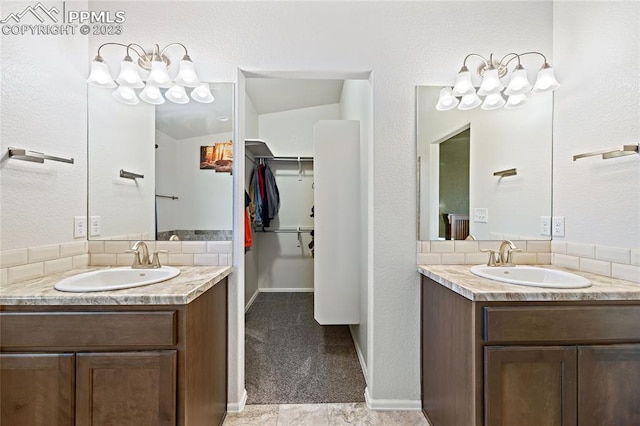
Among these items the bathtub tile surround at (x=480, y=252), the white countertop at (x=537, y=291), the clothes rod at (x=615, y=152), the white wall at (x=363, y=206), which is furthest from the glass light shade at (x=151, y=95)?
the clothes rod at (x=615, y=152)

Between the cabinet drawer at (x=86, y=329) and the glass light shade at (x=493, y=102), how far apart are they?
6.68ft

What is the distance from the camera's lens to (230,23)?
5.70 feet

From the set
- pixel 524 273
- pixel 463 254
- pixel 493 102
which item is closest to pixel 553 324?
pixel 524 273

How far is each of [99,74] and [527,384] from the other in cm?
254

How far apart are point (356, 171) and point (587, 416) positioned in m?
1.89

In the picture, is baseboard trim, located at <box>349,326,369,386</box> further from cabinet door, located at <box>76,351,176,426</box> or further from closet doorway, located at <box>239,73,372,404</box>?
cabinet door, located at <box>76,351,176,426</box>

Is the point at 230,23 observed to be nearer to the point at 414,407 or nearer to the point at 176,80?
the point at 176,80

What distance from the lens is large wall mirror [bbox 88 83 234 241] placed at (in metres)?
1.75

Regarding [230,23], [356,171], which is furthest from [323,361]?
[230,23]

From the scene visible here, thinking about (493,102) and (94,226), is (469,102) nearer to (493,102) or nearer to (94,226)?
(493,102)

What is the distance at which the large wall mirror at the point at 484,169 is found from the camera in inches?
70.2

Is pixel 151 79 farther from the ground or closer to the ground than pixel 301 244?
farther from the ground

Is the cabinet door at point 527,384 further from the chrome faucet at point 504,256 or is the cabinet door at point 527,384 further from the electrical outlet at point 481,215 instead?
the electrical outlet at point 481,215

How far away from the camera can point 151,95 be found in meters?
1.74
